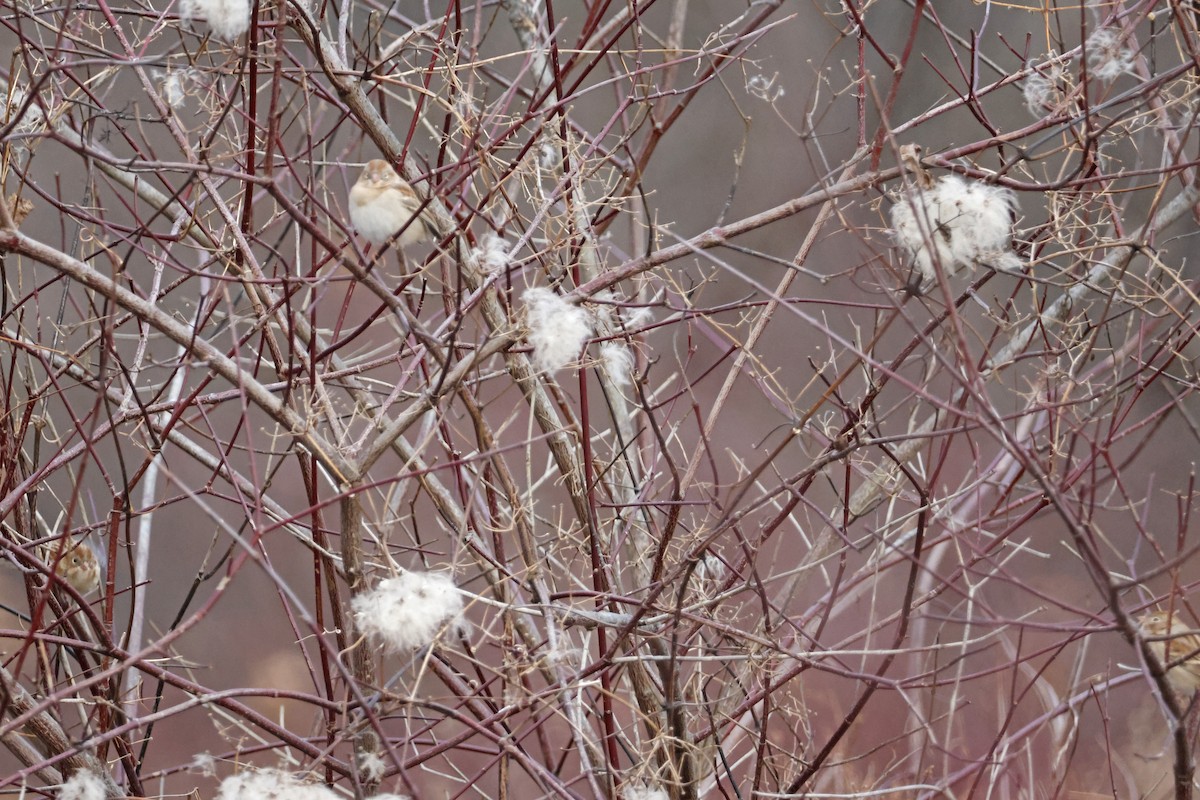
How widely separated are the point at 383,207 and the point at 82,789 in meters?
0.50

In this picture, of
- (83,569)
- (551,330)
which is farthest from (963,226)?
(83,569)

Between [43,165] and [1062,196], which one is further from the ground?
[43,165]

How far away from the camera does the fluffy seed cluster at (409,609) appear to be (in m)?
0.65

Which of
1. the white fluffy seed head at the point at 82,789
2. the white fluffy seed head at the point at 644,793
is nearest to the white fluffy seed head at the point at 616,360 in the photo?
the white fluffy seed head at the point at 644,793

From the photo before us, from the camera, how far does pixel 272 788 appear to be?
643 millimetres

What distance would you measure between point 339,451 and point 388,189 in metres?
0.21

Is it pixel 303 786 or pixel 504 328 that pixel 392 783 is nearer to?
pixel 303 786

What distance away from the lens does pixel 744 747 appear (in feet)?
5.78

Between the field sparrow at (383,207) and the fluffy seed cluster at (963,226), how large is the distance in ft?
1.18

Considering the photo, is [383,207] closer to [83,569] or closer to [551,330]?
[551,330]

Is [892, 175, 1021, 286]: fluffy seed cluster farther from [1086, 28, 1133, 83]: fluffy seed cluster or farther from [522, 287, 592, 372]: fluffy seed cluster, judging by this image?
[522, 287, 592, 372]: fluffy seed cluster

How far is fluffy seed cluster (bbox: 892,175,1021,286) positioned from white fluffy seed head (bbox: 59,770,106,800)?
73cm

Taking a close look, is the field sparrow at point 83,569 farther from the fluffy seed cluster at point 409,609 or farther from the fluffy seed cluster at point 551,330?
the fluffy seed cluster at point 551,330

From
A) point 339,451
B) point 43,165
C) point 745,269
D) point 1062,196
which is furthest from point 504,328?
point 43,165
